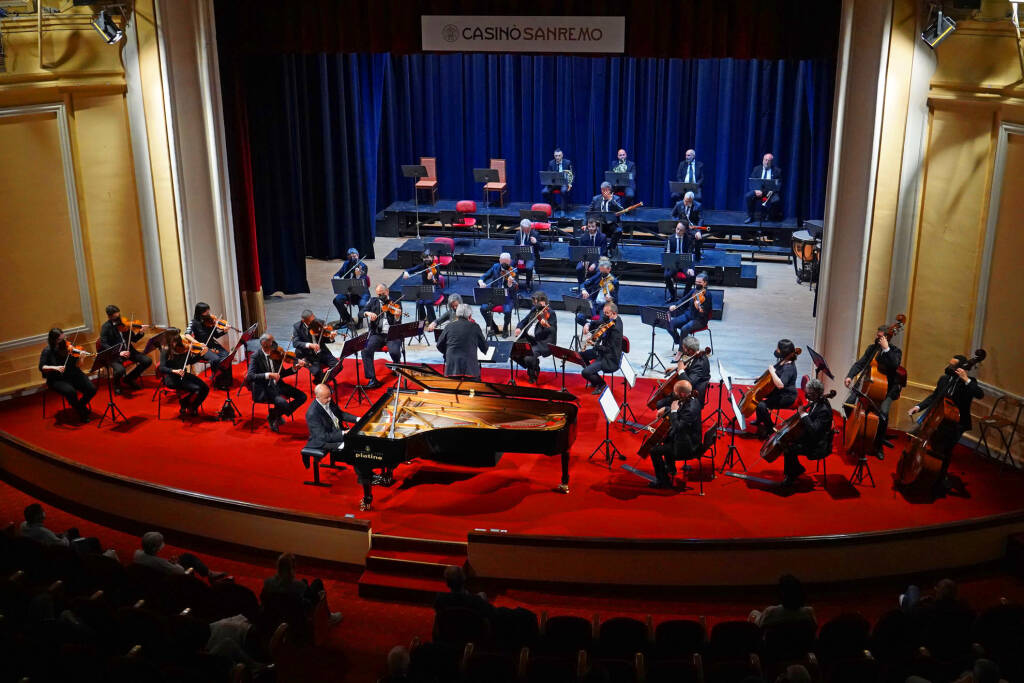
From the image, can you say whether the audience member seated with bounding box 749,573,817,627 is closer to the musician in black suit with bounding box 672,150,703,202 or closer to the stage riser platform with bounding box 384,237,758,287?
the stage riser platform with bounding box 384,237,758,287

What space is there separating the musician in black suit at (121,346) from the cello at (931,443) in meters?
8.47

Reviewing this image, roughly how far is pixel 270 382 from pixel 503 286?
453 cm

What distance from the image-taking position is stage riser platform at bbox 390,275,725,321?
600 inches

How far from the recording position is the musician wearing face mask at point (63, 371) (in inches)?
445

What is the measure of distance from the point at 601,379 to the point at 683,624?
5509mm

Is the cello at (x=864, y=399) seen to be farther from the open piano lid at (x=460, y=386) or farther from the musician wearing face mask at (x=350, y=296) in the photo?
the musician wearing face mask at (x=350, y=296)

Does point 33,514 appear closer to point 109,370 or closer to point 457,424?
point 457,424

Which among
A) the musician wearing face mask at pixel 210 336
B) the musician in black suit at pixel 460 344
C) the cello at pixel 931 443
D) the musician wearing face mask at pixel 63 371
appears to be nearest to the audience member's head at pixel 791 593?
the cello at pixel 931 443

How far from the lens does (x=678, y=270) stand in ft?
49.3

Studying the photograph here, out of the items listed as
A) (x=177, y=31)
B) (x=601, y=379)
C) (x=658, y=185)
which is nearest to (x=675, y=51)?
(x=601, y=379)

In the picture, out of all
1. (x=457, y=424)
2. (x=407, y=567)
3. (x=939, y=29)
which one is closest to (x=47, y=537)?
(x=407, y=567)

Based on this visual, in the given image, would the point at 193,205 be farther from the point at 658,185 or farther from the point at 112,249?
the point at 658,185

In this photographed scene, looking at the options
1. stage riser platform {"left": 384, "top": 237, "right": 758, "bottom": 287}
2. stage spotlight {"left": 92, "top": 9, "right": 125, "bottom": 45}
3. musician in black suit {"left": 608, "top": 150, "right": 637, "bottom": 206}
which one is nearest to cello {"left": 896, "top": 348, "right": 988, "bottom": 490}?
stage riser platform {"left": 384, "top": 237, "right": 758, "bottom": 287}

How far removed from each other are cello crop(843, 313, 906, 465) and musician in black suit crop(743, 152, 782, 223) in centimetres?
778
